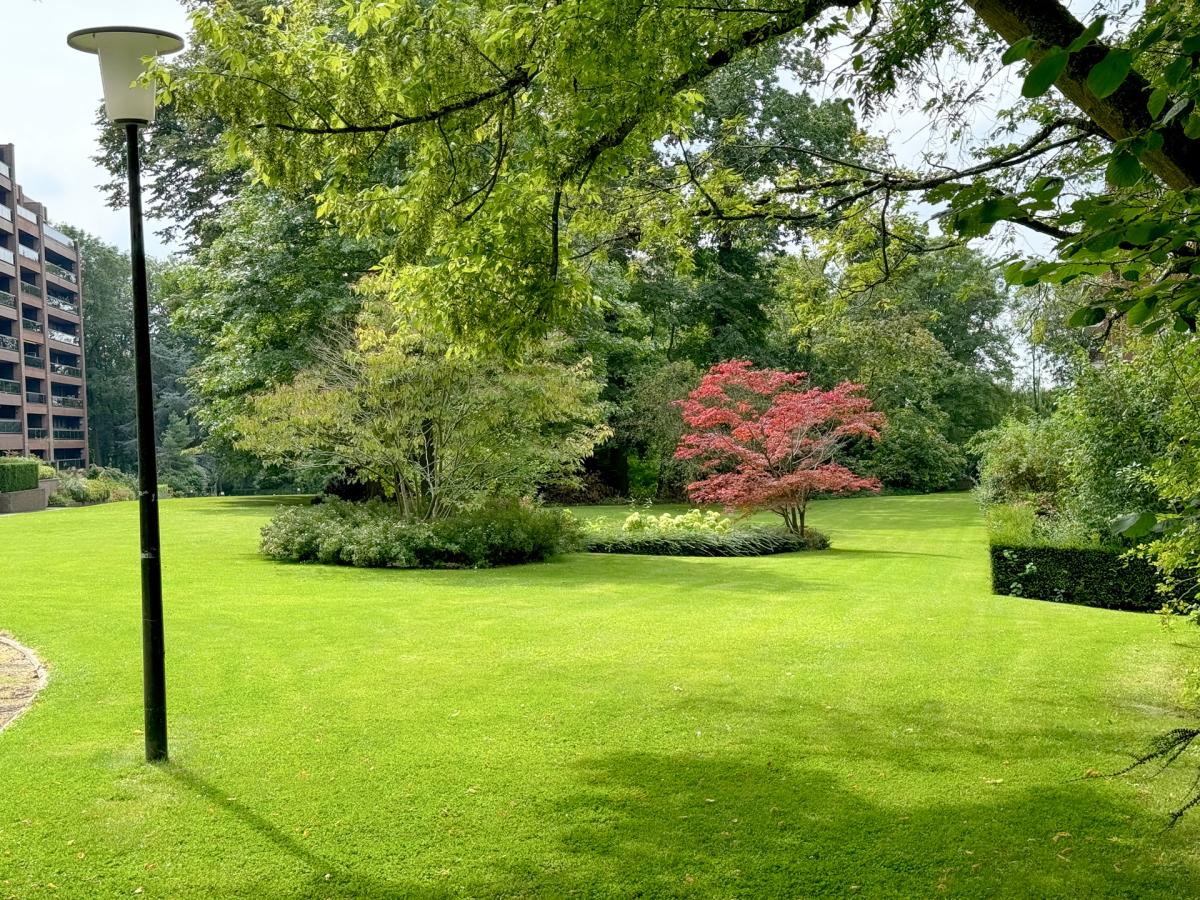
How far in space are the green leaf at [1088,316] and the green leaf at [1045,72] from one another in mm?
736

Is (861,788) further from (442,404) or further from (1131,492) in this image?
(442,404)

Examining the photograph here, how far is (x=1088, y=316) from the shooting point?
2545mm

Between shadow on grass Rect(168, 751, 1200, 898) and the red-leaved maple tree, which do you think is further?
the red-leaved maple tree

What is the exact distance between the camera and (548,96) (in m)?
6.23

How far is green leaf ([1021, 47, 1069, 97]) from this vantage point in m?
1.88

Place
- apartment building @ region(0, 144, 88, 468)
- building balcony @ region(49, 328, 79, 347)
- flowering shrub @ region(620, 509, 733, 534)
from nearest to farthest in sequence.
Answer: flowering shrub @ region(620, 509, 733, 534), apartment building @ region(0, 144, 88, 468), building balcony @ region(49, 328, 79, 347)

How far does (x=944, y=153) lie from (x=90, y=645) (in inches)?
336

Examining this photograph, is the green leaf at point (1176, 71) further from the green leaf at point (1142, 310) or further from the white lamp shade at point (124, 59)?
the white lamp shade at point (124, 59)

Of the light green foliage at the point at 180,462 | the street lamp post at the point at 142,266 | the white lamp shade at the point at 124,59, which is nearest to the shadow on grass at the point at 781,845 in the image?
the street lamp post at the point at 142,266

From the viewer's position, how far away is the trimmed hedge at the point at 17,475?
28.4m

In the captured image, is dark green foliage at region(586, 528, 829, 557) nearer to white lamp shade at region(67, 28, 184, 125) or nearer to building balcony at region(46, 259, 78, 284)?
white lamp shade at region(67, 28, 184, 125)

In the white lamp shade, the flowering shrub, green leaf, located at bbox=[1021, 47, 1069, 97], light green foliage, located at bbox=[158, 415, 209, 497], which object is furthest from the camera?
light green foliage, located at bbox=[158, 415, 209, 497]

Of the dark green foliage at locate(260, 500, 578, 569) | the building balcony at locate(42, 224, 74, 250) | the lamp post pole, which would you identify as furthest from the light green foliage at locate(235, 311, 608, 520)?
the building balcony at locate(42, 224, 74, 250)

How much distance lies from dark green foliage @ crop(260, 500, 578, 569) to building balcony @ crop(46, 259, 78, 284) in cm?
4435
